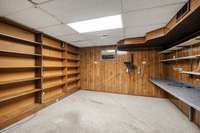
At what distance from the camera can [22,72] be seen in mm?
2955

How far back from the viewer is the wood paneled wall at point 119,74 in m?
4.74

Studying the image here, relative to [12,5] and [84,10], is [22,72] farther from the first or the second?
[84,10]

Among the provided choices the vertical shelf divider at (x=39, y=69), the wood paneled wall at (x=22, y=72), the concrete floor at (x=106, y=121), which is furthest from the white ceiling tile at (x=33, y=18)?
the concrete floor at (x=106, y=121)

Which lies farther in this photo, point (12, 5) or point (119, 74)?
point (119, 74)

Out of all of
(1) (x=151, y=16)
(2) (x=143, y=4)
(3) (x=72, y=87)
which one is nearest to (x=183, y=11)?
Answer: (1) (x=151, y=16)

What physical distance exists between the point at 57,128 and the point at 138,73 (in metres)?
3.90

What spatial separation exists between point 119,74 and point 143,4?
3725mm

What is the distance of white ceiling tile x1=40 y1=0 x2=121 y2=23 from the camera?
1.81 m

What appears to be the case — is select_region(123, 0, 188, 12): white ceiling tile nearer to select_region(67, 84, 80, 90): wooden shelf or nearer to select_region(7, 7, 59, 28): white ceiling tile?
select_region(7, 7, 59, 28): white ceiling tile

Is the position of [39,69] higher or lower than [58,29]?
lower

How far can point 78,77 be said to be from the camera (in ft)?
19.6

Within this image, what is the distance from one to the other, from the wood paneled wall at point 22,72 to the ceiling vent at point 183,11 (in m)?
3.47

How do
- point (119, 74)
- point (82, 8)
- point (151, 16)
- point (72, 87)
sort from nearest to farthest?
point (82, 8) < point (151, 16) < point (119, 74) < point (72, 87)

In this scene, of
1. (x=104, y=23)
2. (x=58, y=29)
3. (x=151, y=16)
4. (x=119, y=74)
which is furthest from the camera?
(x=119, y=74)
